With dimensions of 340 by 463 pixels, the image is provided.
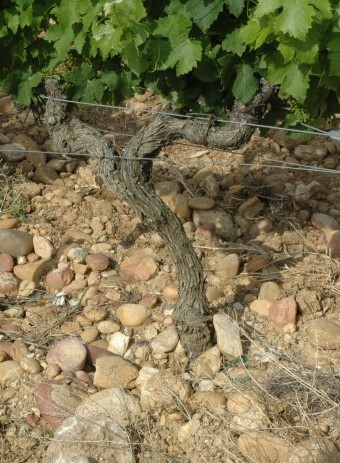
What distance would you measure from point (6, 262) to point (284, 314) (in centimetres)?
167

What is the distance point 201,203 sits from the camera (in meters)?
5.39

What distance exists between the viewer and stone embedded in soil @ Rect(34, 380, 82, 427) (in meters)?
3.89

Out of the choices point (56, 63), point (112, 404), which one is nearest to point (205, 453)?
point (112, 404)

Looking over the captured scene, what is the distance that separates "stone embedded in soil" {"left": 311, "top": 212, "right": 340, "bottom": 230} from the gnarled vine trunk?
1.32 meters

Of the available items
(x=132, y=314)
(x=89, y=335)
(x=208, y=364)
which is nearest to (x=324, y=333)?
(x=208, y=364)

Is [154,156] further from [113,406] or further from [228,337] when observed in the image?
[113,406]

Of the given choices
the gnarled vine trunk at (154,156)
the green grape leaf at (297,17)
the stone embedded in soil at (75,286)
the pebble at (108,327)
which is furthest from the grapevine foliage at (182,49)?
the pebble at (108,327)

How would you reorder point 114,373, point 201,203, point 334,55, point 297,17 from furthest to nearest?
point 201,203 < point 114,373 < point 334,55 < point 297,17

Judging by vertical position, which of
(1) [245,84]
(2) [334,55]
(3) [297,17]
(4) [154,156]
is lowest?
(4) [154,156]

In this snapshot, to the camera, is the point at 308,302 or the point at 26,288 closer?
the point at 308,302

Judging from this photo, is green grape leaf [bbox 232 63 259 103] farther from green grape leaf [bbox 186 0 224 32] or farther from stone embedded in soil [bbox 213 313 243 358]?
stone embedded in soil [bbox 213 313 243 358]

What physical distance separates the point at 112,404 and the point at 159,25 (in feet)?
5.65

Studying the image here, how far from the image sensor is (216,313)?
4516 mm

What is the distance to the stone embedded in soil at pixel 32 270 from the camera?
16.1 ft
